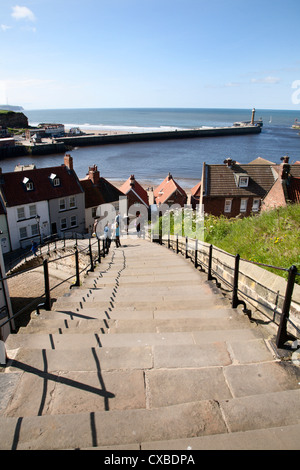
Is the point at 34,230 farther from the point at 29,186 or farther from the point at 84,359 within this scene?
the point at 84,359

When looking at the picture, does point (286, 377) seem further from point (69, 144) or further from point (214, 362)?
point (69, 144)

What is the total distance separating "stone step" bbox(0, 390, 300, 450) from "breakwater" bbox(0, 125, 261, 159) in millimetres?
96043

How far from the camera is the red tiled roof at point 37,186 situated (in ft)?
95.8

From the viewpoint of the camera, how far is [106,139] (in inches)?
4528

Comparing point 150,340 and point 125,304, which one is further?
point 125,304

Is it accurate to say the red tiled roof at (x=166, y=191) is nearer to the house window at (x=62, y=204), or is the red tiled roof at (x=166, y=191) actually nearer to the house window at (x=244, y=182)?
the house window at (x=244, y=182)

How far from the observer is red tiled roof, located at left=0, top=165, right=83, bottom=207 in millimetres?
29202

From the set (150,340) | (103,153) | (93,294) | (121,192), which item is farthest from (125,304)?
(103,153)

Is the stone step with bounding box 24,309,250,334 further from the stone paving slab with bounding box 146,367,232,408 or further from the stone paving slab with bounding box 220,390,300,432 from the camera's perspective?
the stone paving slab with bounding box 220,390,300,432

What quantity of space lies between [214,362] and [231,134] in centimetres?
15020

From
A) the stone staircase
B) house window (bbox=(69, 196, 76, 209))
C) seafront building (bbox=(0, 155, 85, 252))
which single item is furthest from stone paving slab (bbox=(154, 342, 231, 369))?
house window (bbox=(69, 196, 76, 209))

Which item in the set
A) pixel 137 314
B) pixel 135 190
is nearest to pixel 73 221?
pixel 135 190

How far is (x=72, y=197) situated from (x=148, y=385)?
3212 centimetres

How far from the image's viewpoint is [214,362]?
3453 mm
